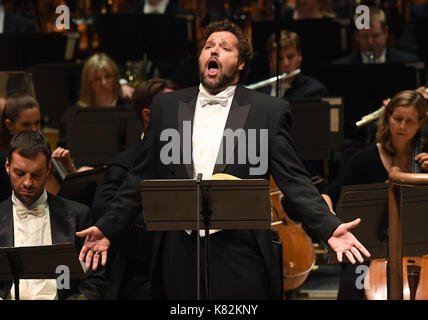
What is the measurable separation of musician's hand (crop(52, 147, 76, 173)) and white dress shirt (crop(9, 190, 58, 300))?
35.8 inches

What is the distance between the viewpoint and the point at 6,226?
425 cm

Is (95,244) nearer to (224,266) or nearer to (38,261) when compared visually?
(38,261)

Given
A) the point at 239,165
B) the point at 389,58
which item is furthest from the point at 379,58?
the point at 239,165

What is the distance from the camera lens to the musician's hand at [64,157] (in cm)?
520

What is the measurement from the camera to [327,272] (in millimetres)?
6434

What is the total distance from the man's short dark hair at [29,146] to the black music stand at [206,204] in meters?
0.99

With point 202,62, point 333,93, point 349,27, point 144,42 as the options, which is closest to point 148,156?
point 202,62

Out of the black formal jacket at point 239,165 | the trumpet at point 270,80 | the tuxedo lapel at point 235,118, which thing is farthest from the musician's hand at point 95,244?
the trumpet at point 270,80

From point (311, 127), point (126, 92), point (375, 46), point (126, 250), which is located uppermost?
point (375, 46)

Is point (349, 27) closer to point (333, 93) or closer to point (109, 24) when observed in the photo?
point (333, 93)

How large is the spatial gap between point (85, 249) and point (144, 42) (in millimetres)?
3718

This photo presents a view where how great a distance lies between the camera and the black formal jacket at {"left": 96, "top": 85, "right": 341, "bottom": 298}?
3.65 meters

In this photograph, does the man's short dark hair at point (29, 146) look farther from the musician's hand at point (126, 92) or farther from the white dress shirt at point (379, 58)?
the white dress shirt at point (379, 58)

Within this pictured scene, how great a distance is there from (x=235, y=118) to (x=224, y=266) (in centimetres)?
61
